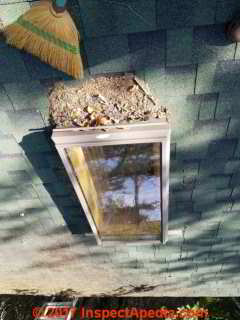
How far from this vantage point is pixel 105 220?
8.98 ft

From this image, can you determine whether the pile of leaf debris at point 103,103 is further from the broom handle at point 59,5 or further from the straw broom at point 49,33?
the broom handle at point 59,5

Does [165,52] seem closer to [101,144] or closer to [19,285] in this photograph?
[101,144]

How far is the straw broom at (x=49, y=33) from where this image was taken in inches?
46.8

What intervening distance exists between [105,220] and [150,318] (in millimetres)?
4837

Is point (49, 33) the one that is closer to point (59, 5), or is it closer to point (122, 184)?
point (59, 5)

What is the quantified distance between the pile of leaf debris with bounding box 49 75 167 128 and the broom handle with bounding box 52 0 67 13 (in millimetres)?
498

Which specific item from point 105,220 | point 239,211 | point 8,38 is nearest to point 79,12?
point 8,38

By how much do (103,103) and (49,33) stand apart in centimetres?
58

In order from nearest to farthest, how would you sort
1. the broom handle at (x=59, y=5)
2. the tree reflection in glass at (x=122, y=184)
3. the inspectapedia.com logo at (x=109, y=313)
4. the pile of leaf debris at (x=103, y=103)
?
1. the broom handle at (x=59, y=5)
2. the pile of leaf debris at (x=103, y=103)
3. the tree reflection in glass at (x=122, y=184)
4. the inspectapedia.com logo at (x=109, y=313)

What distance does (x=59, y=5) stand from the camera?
1.16 m

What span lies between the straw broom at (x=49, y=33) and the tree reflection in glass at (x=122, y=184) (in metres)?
0.72

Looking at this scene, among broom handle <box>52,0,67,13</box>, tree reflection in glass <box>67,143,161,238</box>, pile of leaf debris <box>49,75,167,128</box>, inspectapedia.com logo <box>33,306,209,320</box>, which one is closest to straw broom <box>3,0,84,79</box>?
broom handle <box>52,0,67,13</box>

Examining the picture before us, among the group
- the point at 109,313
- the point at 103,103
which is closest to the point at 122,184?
the point at 103,103

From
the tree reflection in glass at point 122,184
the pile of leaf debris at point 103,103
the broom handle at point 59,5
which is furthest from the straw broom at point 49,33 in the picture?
the tree reflection in glass at point 122,184
